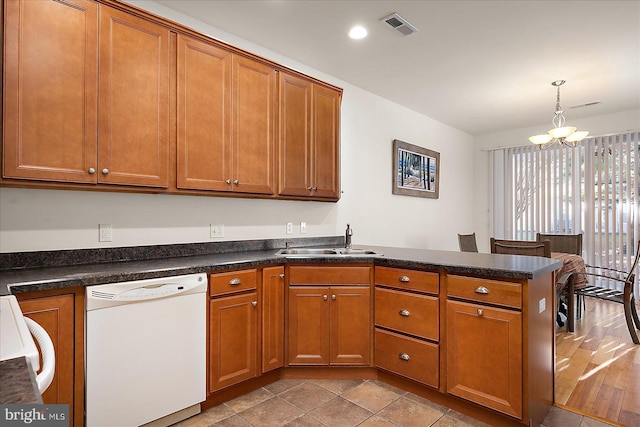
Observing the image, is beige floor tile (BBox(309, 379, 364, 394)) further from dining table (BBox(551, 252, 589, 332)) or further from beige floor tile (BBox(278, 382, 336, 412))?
dining table (BBox(551, 252, 589, 332))

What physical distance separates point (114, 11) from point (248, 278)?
1.79 meters

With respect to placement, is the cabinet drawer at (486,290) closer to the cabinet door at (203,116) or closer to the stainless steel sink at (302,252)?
the stainless steel sink at (302,252)

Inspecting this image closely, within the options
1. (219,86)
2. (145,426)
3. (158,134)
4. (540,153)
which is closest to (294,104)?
(219,86)

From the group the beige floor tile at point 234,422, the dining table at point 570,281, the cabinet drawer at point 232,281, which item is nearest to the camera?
the beige floor tile at point 234,422

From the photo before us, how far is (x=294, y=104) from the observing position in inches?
120

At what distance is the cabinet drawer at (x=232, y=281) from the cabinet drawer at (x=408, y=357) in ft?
3.35

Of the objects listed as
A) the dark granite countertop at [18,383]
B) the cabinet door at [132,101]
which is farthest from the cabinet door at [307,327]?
the dark granite countertop at [18,383]

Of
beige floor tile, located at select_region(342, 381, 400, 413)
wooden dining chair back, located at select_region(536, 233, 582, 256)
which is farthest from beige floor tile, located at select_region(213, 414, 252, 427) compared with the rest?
wooden dining chair back, located at select_region(536, 233, 582, 256)

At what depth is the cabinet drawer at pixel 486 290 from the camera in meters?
1.99

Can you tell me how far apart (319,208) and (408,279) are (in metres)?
1.44

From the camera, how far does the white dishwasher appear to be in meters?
1.76

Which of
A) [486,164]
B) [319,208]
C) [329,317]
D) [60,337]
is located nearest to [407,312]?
[329,317]

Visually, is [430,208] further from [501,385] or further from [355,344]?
[501,385]

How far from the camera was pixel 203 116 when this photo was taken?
246 centimetres
